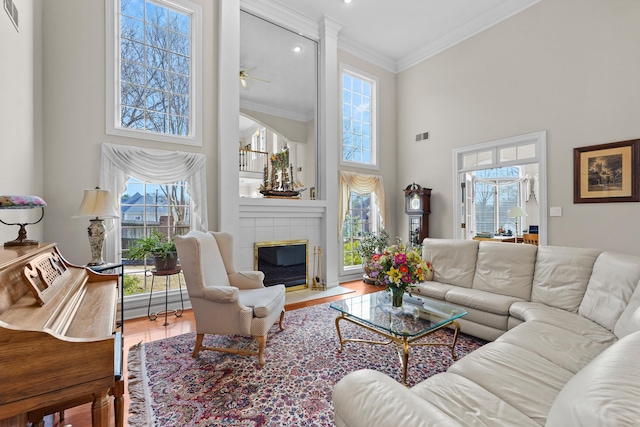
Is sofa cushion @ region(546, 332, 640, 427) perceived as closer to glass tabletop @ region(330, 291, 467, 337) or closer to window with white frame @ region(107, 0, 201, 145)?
glass tabletop @ region(330, 291, 467, 337)

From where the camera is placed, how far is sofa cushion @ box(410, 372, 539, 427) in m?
1.16

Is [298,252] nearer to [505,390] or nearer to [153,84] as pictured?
[153,84]

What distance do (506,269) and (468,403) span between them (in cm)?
215

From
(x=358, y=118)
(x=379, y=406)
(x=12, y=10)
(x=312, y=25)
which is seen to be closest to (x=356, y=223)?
(x=358, y=118)

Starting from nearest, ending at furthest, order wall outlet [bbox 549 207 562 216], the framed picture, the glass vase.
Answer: the glass vase < the framed picture < wall outlet [bbox 549 207 562 216]

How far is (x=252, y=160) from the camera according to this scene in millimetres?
4555

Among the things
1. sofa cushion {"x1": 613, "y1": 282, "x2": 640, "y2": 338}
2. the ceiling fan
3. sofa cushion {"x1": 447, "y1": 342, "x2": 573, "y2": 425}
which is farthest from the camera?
the ceiling fan

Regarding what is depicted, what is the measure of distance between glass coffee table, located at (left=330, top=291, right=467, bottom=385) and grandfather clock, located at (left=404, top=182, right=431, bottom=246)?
9.16 feet

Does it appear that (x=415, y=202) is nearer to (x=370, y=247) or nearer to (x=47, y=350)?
(x=370, y=247)

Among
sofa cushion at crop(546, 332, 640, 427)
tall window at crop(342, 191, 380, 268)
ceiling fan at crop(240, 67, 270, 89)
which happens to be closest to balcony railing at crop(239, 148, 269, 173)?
ceiling fan at crop(240, 67, 270, 89)

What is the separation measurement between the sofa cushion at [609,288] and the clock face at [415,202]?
303 cm

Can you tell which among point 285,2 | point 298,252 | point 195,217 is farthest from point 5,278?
point 285,2

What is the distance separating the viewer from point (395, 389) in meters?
1.06

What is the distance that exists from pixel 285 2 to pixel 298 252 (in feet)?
12.4
